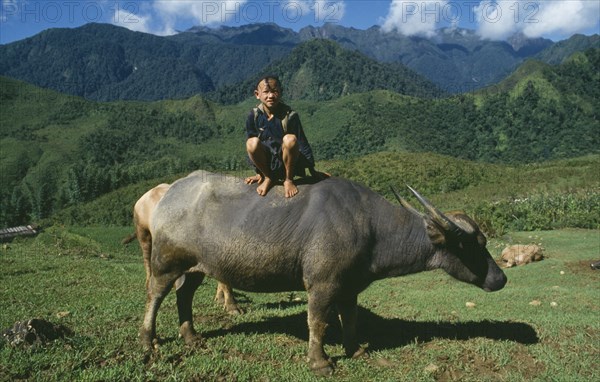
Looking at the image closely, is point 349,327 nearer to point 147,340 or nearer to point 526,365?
point 526,365

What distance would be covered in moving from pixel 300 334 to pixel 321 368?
1.26 metres

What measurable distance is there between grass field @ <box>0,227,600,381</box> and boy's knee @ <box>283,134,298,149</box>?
8.27 ft

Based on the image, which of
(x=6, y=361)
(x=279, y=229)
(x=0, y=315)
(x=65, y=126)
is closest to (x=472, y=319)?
(x=279, y=229)

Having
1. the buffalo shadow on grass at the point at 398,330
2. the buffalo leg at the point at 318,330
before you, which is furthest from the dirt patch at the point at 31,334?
the buffalo leg at the point at 318,330

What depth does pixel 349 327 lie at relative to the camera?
5.77 meters

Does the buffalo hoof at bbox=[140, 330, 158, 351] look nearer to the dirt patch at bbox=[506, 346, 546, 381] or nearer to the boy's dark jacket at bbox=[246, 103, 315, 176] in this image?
the boy's dark jacket at bbox=[246, 103, 315, 176]

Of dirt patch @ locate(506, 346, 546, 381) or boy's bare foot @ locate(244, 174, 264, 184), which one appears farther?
boy's bare foot @ locate(244, 174, 264, 184)

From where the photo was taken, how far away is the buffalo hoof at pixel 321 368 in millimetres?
5227

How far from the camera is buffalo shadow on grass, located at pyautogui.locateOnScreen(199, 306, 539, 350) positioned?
20.5 feet

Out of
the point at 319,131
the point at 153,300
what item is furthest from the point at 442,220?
the point at 319,131

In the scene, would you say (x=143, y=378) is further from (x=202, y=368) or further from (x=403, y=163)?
(x=403, y=163)

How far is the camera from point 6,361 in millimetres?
4918

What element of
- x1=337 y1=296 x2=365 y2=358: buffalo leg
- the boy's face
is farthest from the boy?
x1=337 y1=296 x2=365 y2=358: buffalo leg

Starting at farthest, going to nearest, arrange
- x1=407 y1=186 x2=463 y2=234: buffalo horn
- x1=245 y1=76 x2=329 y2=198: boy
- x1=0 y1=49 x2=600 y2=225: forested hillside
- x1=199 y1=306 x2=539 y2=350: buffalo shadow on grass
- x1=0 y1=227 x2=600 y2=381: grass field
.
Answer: x1=0 y1=49 x2=600 y2=225: forested hillside < x1=199 y1=306 x2=539 y2=350: buffalo shadow on grass < x1=245 y1=76 x2=329 y2=198: boy < x1=407 y1=186 x2=463 y2=234: buffalo horn < x1=0 y1=227 x2=600 y2=381: grass field
